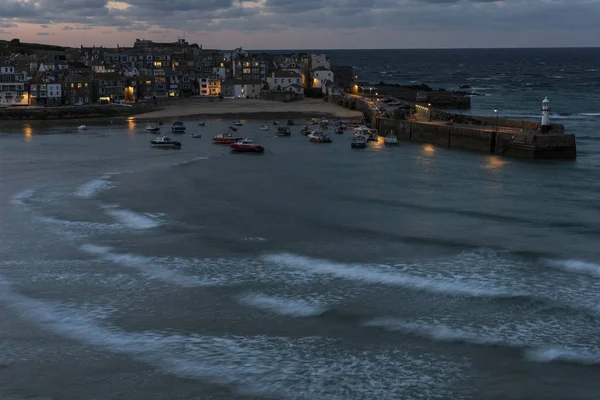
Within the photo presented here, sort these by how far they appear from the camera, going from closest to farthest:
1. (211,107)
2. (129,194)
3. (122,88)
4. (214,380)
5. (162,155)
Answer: (214,380) → (129,194) → (162,155) → (211,107) → (122,88)

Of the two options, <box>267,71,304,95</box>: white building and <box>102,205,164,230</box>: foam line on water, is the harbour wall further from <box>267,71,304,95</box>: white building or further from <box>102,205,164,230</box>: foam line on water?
<box>267,71,304,95</box>: white building

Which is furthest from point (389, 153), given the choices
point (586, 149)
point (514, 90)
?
point (514, 90)

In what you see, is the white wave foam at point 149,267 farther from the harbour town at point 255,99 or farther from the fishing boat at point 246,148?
the harbour town at point 255,99

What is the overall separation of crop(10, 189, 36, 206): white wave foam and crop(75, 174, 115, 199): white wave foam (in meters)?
1.96

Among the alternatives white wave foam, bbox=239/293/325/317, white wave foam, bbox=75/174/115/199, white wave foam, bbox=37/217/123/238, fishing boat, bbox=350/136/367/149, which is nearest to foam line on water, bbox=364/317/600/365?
white wave foam, bbox=239/293/325/317

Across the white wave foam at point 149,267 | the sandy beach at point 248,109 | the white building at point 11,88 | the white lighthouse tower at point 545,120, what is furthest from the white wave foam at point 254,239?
the white building at point 11,88

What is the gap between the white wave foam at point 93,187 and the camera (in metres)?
32.4

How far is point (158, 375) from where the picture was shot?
14.4 metres

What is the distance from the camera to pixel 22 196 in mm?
32031

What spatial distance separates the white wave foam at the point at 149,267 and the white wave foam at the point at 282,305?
1.61 meters

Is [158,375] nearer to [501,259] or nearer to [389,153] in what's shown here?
[501,259]

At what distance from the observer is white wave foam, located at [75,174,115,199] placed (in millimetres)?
32406

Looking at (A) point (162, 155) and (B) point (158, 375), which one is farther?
(A) point (162, 155)

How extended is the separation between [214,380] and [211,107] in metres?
68.7
